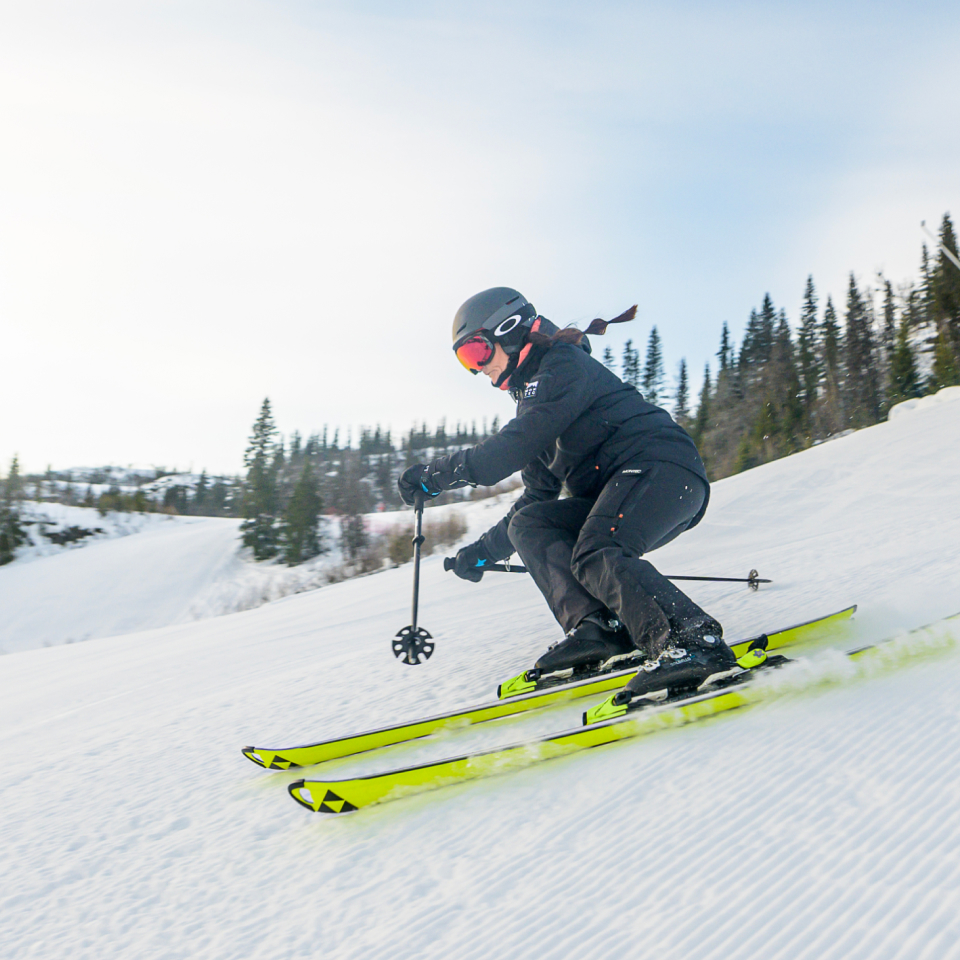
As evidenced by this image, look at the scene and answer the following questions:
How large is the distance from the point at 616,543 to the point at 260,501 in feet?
136

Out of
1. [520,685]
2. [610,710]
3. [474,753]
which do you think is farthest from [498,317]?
[474,753]

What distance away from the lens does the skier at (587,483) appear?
2.25m

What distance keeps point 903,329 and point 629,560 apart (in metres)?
43.3

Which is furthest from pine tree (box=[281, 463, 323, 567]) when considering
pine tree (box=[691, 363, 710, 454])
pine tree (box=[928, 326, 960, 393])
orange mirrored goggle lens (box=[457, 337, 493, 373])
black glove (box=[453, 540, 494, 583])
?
orange mirrored goggle lens (box=[457, 337, 493, 373])

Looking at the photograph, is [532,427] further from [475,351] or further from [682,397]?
[682,397]

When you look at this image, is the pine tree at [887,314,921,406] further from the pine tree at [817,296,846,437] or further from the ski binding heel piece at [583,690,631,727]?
the ski binding heel piece at [583,690,631,727]

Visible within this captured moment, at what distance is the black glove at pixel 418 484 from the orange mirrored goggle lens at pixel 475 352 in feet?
1.80

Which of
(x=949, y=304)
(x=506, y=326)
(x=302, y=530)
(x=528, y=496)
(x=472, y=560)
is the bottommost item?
(x=472, y=560)

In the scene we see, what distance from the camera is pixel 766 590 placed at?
4039 millimetres

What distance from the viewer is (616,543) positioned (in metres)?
2.44

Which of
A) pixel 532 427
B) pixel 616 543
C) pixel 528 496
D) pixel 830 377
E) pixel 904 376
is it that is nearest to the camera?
pixel 616 543

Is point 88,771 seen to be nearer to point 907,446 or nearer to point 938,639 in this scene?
point 938,639

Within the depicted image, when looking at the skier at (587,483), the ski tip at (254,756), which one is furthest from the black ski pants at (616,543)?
the ski tip at (254,756)

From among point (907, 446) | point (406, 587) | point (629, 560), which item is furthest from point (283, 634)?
point (907, 446)
